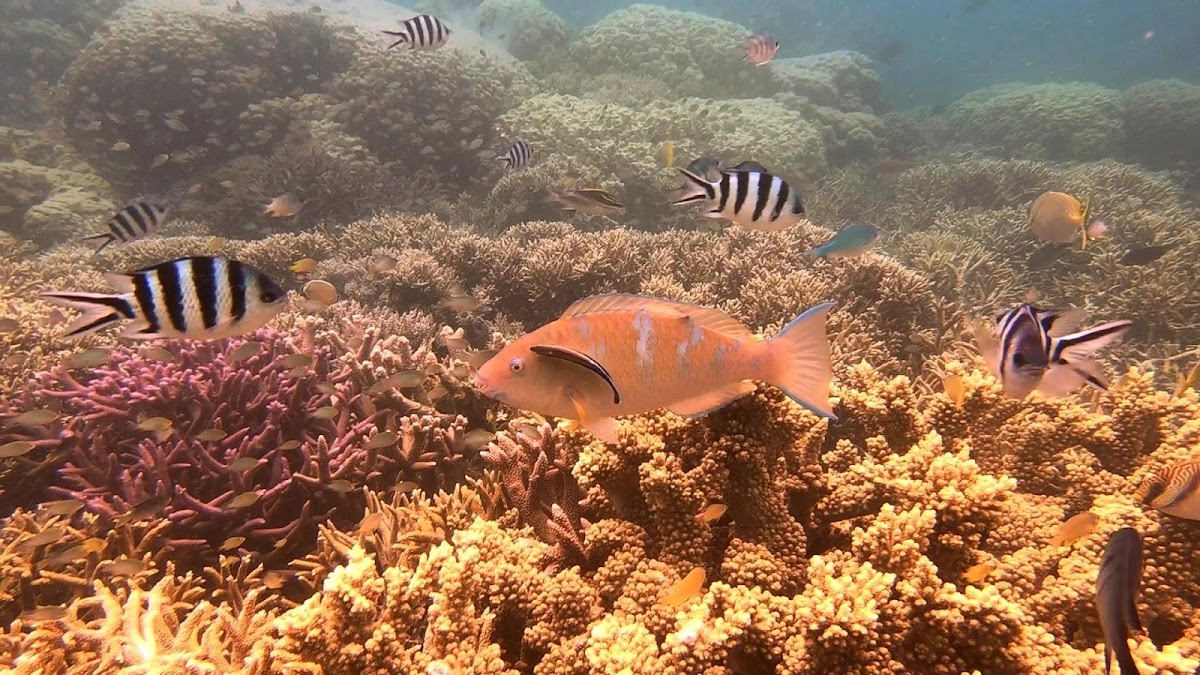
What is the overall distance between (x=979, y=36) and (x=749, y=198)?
101191 millimetres

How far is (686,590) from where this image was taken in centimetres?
205

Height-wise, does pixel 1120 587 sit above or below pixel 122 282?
below

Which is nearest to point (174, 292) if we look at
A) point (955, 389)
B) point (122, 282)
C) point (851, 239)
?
point (122, 282)

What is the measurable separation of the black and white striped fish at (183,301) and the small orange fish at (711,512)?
2.13 m

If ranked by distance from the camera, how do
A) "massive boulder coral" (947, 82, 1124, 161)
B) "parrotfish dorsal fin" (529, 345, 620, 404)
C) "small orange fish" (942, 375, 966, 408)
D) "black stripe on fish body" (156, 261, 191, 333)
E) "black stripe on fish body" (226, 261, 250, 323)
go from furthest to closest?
"massive boulder coral" (947, 82, 1124, 161)
"small orange fish" (942, 375, 966, 408)
"black stripe on fish body" (226, 261, 250, 323)
"black stripe on fish body" (156, 261, 191, 333)
"parrotfish dorsal fin" (529, 345, 620, 404)

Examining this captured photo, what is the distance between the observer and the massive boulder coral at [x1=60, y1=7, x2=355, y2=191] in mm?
12047

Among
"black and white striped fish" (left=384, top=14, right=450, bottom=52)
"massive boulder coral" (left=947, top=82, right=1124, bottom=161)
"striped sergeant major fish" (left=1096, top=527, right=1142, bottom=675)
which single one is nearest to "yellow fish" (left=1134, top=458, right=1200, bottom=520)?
"striped sergeant major fish" (left=1096, top=527, right=1142, bottom=675)

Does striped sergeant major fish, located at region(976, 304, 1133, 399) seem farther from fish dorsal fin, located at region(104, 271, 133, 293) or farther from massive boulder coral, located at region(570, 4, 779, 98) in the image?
massive boulder coral, located at region(570, 4, 779, 98)

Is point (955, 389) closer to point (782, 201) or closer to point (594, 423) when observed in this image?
point (782, 201)

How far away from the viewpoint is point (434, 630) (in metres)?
1.94

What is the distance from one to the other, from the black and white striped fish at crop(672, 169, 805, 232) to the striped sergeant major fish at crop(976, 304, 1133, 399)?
195 cm

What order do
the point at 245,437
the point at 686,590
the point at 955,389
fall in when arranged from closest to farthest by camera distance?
the point at 686,590
the point at 955,389
the point at 245,437

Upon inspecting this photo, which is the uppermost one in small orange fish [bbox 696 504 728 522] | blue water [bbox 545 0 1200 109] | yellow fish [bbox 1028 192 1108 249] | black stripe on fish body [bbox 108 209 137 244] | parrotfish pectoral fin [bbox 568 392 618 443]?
blue water [bbox 545 0 1200 109]

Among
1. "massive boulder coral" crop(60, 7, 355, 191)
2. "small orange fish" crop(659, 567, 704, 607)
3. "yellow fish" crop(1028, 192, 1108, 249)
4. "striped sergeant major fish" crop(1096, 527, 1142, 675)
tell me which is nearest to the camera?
"striped sergeant major fish" crop(1096, 527, 1142, 675)
